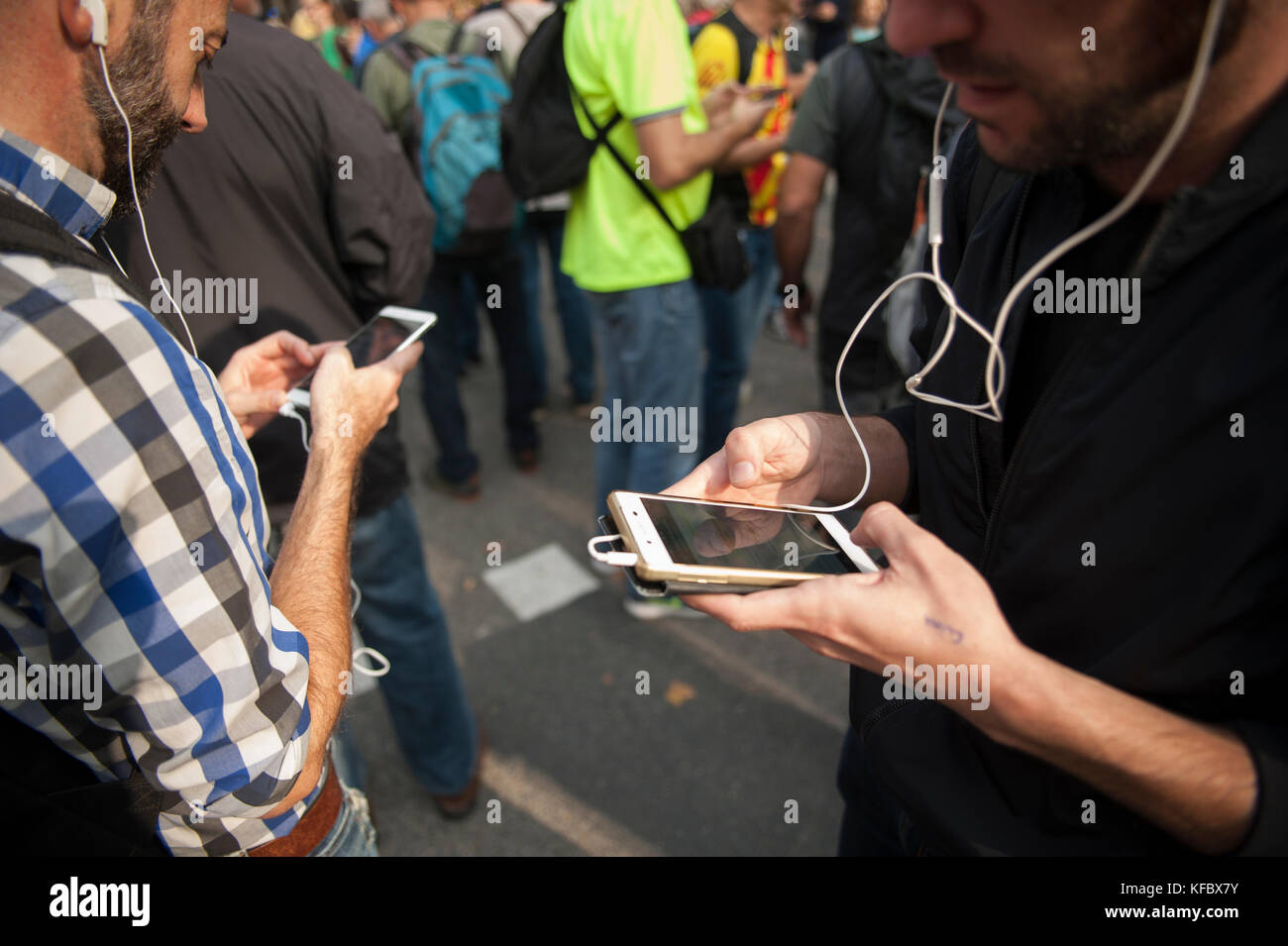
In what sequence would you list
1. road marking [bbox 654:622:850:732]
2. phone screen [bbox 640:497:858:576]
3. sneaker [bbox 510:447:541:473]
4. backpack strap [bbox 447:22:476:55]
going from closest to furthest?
phone screen [bbox 640:497:858:576] → road marking [bbox 654:622:850:732] → backpack strap [bbox 447:22:476:55] → sneaker [bbox 510:447:541:473]

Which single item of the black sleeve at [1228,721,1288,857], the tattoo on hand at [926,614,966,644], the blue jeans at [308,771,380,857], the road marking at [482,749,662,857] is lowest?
the road marking at [482,749,662,857]

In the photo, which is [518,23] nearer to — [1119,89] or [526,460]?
[526,460]

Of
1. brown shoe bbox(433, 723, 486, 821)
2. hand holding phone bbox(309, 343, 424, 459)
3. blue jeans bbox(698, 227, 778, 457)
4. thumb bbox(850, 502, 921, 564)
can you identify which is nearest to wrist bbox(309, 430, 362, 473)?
hand holding phone bbox(309, 343, 424, 459)

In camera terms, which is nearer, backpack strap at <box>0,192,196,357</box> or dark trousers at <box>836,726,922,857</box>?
backpack strap at <box>0,192,196,357</box>

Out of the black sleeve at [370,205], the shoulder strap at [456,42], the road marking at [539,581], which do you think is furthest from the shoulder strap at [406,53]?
the road marking at [539,581]

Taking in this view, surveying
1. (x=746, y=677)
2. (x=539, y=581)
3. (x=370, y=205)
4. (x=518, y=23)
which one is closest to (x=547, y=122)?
(x=370, y=205)

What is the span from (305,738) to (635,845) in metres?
1.63

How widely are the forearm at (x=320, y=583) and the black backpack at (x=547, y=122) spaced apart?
1.81 m

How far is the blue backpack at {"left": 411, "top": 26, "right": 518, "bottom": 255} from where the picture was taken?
3.55 meters

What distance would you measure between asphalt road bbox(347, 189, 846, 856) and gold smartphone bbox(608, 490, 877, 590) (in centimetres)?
160

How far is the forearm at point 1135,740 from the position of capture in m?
0.88

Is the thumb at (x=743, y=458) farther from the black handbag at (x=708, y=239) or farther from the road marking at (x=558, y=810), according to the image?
the black handbag at (x=708, y=239)

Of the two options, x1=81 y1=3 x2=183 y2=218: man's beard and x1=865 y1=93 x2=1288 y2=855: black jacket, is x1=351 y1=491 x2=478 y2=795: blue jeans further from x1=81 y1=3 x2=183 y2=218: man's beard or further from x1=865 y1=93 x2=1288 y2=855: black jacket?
x1=865 y1=93 x2=1288 y2=855: black jacket

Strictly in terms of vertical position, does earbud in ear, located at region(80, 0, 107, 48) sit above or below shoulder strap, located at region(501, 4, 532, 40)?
below
